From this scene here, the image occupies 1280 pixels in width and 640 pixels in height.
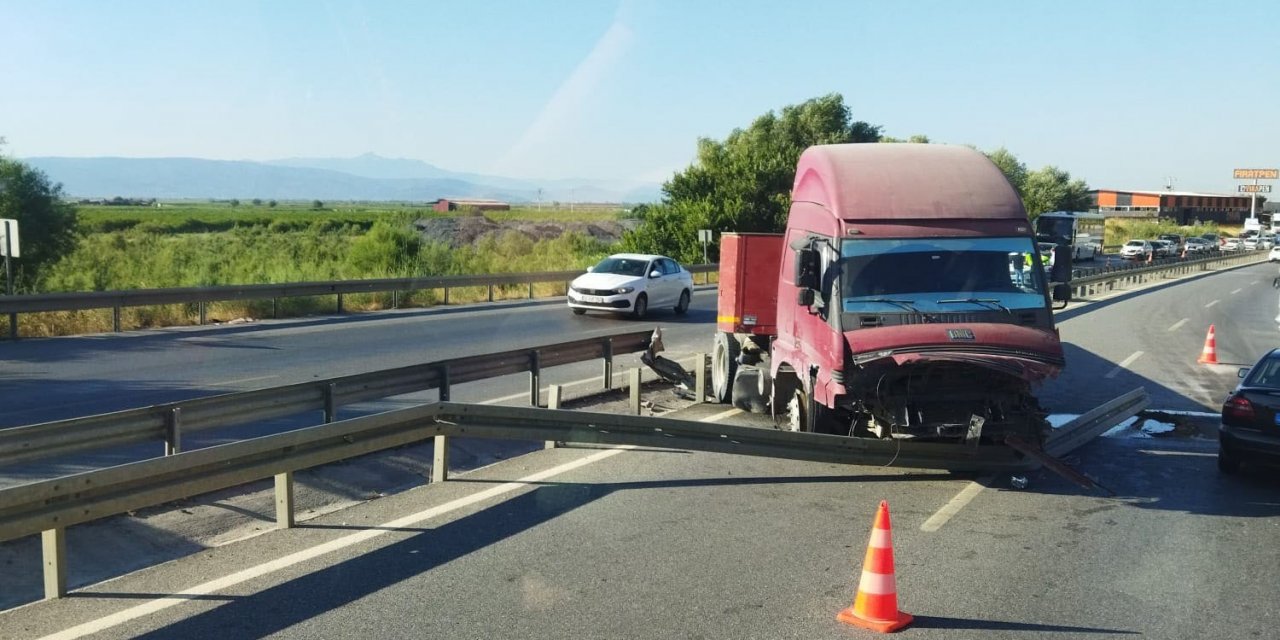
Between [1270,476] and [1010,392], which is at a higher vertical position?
[1010,392]

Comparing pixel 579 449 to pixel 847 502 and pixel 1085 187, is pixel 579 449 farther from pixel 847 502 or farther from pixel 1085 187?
pixel 1085 187

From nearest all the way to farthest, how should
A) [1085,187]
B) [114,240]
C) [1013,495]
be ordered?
[1013,495]
[114,240]
[1085,187]

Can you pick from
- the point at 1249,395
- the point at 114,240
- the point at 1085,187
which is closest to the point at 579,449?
the point at 1249,395

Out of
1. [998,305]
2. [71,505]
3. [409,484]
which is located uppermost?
[998,305]

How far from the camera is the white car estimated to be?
2461 cm

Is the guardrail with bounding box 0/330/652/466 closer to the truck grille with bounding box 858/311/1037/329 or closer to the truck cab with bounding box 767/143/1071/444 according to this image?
the truck cab with bounding box 767/143/1071/444

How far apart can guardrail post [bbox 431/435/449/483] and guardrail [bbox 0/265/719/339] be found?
1322 cm

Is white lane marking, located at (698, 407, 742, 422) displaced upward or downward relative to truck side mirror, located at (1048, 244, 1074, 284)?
downward

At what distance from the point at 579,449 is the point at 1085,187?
118m

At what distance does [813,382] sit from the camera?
9555 millimetres

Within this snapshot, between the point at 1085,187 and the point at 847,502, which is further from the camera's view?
the point at 1085,187

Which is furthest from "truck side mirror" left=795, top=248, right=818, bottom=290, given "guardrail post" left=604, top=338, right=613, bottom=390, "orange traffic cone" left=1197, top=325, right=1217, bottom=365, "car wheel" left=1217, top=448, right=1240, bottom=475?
"orange traffic cone" left=1197, top=325, right=1217, bottom=365

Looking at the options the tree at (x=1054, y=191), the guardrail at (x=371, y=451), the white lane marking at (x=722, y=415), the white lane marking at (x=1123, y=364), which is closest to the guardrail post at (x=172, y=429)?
the guardrail at (x=371, y=451)

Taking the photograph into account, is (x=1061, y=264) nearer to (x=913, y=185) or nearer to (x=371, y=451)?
(x=913, y=185)
